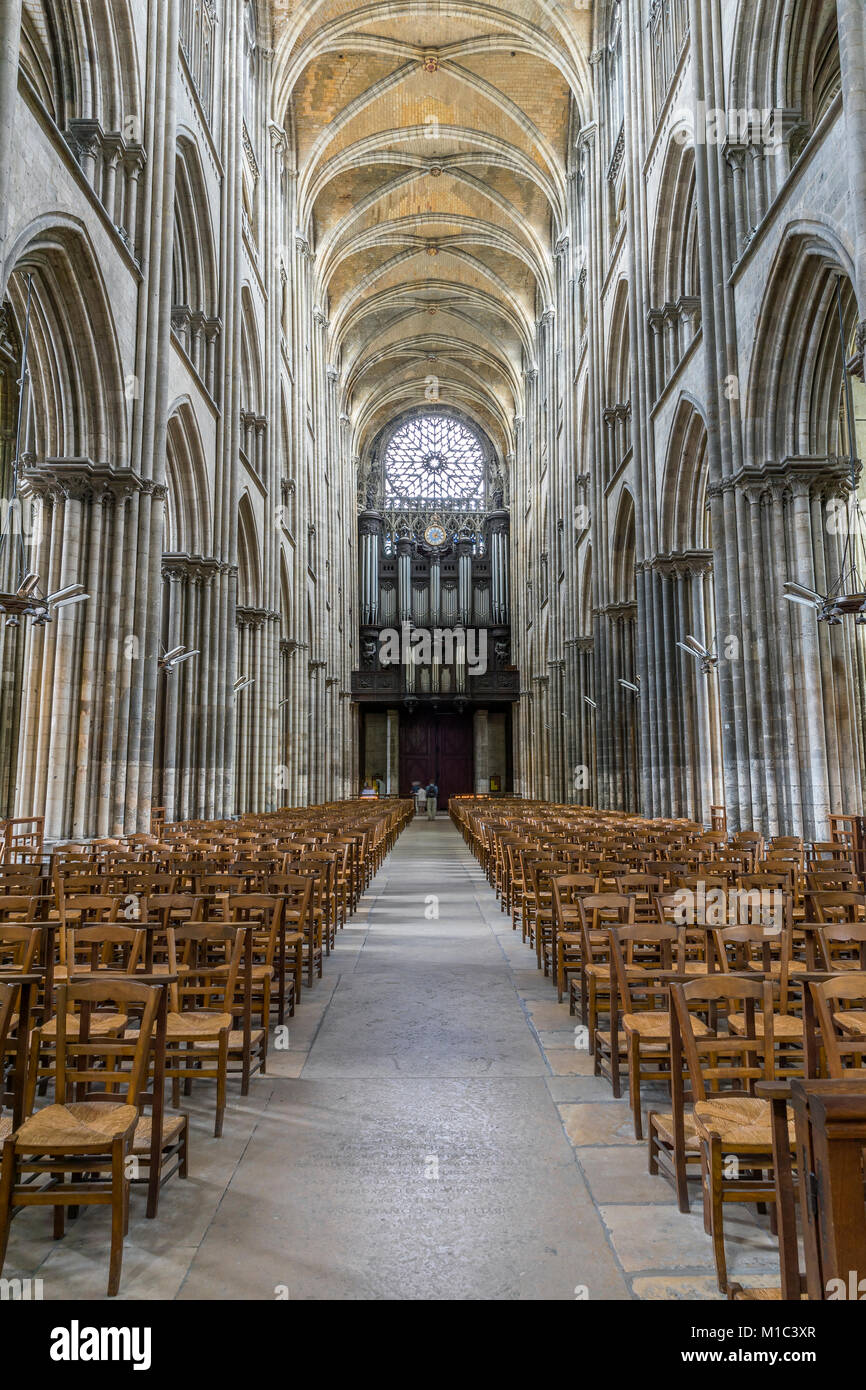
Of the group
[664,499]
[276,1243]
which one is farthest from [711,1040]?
[664,499]

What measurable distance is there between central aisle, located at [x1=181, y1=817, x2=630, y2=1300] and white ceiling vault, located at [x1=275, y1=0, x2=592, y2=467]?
1117 inches

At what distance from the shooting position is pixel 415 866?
1833 centimetres

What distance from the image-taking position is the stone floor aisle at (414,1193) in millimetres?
2932

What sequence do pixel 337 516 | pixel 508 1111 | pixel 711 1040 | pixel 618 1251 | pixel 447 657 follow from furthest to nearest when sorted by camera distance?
1. pixel 447 657
2. pixel 337 516
3. pixel 508 1111
4. pixel 711 1040
5. pixel 618 1251

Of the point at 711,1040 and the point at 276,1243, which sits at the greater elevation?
the point at 711,1040

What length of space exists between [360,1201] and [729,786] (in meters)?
11.9

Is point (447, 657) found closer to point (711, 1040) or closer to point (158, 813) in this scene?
point (158, 813)

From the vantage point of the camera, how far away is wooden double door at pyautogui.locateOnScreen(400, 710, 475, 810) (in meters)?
48.8

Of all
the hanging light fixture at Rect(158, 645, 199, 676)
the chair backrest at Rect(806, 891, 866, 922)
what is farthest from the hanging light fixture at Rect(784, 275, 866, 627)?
the hanging light fixture at Rect(158, 645, 199, 676)

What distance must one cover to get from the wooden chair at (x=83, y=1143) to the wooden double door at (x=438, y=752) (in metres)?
44.9

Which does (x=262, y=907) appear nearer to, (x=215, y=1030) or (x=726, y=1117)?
(x=215, y=1030)

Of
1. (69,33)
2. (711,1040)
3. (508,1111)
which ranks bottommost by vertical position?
(508,1111)

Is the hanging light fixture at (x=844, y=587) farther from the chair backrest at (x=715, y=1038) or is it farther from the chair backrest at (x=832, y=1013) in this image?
the chair backrest at (x=715, y=1038)

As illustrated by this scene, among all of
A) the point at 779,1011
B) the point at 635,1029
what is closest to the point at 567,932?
the point at 779,1011
